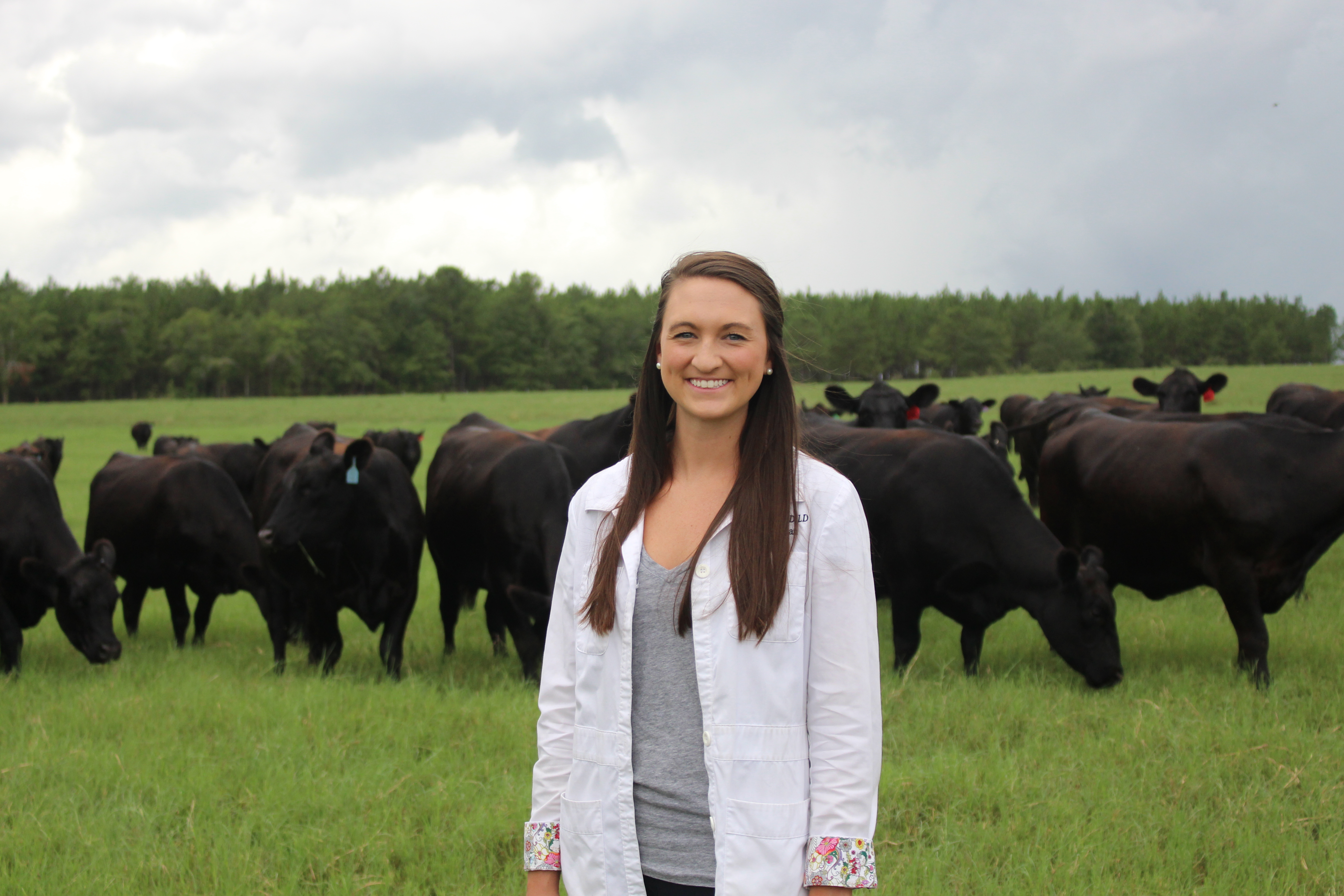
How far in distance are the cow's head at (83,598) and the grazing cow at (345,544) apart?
1.16m

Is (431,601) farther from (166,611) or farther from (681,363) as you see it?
(681,363)

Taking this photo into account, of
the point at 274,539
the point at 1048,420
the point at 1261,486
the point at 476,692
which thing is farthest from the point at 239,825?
the point at 1048,420

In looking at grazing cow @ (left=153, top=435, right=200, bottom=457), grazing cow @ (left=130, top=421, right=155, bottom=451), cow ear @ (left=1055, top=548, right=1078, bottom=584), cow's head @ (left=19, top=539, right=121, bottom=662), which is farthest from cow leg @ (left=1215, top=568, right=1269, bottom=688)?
grazing cow @ (left=130, top=421, right=155, bottom=451)

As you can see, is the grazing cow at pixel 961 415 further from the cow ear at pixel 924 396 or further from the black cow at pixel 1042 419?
the cow ear at pixel 924 396

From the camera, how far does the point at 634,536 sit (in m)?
2.23

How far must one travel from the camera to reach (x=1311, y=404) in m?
13.2

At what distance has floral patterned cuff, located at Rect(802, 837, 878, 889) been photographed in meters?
1.98

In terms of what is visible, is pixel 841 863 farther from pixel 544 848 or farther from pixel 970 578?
pixel 970 578

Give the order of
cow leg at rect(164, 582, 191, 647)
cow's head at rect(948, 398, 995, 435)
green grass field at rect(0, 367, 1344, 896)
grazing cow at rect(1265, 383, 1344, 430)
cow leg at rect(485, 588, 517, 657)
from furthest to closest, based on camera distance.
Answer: cow's head at rect(948, 398, 995, 435)
grazing cow at rect(1265, 383, 1344, 430)
cow leg at rect(164, 582, 191, 647)
cow leg at rect(485, 588, 517, 657)
green grass field at rect(0, 367, 1344, 896)

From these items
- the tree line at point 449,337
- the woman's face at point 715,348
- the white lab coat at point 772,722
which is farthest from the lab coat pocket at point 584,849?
the tree line at point 449,337

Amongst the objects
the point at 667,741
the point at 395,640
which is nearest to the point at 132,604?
the point at 395,640

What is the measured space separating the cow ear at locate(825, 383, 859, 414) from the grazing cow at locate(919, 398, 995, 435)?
497 cm

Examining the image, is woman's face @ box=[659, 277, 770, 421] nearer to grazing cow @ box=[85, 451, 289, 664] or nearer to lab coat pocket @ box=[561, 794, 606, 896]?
lab coat pocket @ box=[561, 794, 606, 896]

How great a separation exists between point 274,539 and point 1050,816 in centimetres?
542
